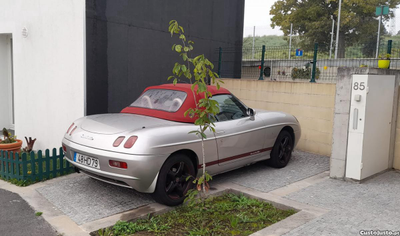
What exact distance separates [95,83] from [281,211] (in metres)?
4.77

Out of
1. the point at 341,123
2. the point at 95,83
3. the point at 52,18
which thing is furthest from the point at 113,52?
the point at 341,123

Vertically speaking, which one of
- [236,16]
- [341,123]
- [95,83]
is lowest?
[341,123]

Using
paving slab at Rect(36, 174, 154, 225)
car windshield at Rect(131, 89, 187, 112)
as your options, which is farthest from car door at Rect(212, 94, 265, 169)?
paving slab at Rect(36, 174, 154, 225)

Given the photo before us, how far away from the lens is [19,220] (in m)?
4.52

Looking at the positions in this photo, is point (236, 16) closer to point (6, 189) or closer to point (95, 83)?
point (95, 83)

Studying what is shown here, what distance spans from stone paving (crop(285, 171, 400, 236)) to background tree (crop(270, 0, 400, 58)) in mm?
28722

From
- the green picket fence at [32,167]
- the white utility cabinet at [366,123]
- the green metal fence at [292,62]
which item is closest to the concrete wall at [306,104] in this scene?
the green metal fence at [292,62]

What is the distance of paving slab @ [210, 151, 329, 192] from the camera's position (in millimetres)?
5965

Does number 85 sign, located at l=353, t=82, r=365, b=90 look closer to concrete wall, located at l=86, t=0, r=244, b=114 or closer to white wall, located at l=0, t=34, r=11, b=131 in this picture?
concrete wall, located at l=86, t=0, r=244, b=114

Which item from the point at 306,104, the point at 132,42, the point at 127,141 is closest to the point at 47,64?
the point at 132,42

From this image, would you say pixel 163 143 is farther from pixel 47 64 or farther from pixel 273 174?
pixel 47 64

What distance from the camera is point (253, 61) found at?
40.1ft

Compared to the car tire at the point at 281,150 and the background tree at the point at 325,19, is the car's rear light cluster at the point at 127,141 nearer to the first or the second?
the car tire at the point at 281,150

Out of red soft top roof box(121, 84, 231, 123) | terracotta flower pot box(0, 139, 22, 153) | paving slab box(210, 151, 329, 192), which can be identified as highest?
red soft top roof box(121, 84, 231, 123)
